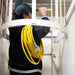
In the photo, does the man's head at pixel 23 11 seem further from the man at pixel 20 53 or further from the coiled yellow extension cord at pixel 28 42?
the coiled yellow extension cord at pixel 28 42

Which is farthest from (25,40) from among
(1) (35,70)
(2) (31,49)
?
(1) (35,70)

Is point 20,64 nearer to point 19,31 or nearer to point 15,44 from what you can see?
point 15,44

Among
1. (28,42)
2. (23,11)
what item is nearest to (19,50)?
(28,42)

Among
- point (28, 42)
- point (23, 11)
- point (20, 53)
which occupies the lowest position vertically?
point (20, 53)

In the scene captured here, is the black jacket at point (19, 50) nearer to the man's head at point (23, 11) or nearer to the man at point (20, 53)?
the man at point (20, 53)

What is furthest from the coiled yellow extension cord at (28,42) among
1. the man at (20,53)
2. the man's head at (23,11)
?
the man's head at (23,11)

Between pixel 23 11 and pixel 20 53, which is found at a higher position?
pixel 23 11

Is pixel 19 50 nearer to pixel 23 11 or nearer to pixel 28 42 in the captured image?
pixel 28 42

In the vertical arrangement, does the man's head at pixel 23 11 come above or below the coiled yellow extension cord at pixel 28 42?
above

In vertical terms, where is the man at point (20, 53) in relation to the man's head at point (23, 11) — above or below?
below

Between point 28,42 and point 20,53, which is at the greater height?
point 28,42

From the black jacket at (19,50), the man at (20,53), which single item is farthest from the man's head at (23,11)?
the black jacket at (19,50)

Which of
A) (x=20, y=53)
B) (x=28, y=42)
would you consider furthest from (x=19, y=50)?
(x=28, y=42)

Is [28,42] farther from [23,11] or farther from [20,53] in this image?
[23,11]
